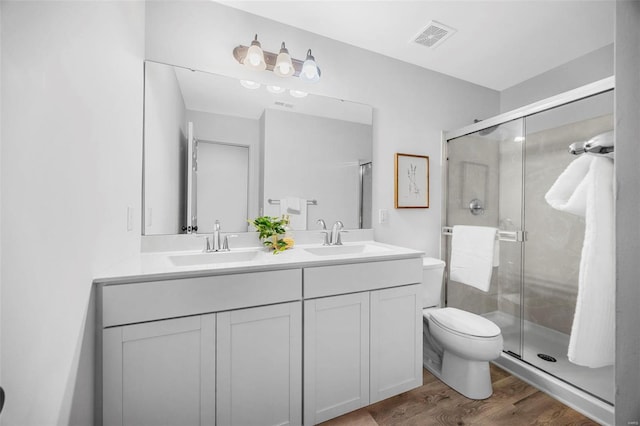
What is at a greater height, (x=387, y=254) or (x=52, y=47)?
(x=52, y=47)

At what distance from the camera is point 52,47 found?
0.65m

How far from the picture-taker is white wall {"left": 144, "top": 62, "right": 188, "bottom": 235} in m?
1.46

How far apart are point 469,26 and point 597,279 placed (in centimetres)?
173

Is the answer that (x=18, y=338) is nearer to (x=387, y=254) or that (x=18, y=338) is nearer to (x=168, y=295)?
(x=168, y=295)

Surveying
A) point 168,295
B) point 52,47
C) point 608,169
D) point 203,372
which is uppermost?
point 52,47

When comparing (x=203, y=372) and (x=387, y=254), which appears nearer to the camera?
(x=203, y=372)

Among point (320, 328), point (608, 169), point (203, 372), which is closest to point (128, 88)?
point (203, 372)

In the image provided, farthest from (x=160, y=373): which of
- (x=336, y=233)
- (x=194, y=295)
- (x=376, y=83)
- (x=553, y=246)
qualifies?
(x=553, y=246)

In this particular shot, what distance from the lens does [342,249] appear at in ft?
6.00

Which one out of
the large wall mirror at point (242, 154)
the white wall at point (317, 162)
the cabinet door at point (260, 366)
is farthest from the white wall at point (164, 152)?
the cabinet door at point (260, 366)

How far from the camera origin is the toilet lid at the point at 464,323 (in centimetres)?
156

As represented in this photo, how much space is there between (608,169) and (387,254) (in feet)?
3.80

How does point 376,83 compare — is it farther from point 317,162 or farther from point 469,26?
point 317,162

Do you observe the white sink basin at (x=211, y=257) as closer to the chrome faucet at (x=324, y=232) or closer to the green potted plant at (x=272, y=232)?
the green potted plant at (x=272, y=232)
